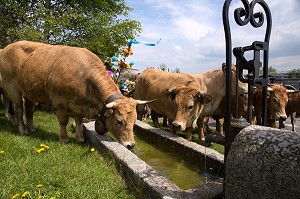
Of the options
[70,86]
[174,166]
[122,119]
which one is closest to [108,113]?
[122,119]

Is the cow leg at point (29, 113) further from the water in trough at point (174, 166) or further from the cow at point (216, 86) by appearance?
the cow at point (216, 86)

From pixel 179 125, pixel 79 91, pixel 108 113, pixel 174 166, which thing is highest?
pixel 79 91

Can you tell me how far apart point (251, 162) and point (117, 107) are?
3461 mm

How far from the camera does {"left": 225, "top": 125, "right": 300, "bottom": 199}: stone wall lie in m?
1.78

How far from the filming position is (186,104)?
6.05 meters

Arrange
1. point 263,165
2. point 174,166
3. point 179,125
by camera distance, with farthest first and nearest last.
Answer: point 179,125 → point 174,166 → point 263,165

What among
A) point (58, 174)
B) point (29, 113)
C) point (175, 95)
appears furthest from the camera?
point (29, 113)

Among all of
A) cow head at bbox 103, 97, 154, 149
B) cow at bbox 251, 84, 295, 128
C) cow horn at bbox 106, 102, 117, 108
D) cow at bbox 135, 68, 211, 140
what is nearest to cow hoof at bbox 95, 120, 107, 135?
cow head at bbox 103, 97, 154, 149

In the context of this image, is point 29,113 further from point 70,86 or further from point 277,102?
point 277,102

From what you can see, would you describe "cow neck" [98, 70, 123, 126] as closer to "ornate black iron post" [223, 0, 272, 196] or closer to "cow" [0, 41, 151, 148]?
"cow" [0, 41, 151, 148]

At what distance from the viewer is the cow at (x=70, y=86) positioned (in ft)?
17.1

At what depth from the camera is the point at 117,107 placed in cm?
519

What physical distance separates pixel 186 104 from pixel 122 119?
1.60m

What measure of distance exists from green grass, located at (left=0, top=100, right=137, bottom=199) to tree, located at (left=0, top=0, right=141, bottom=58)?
7.61 meters
